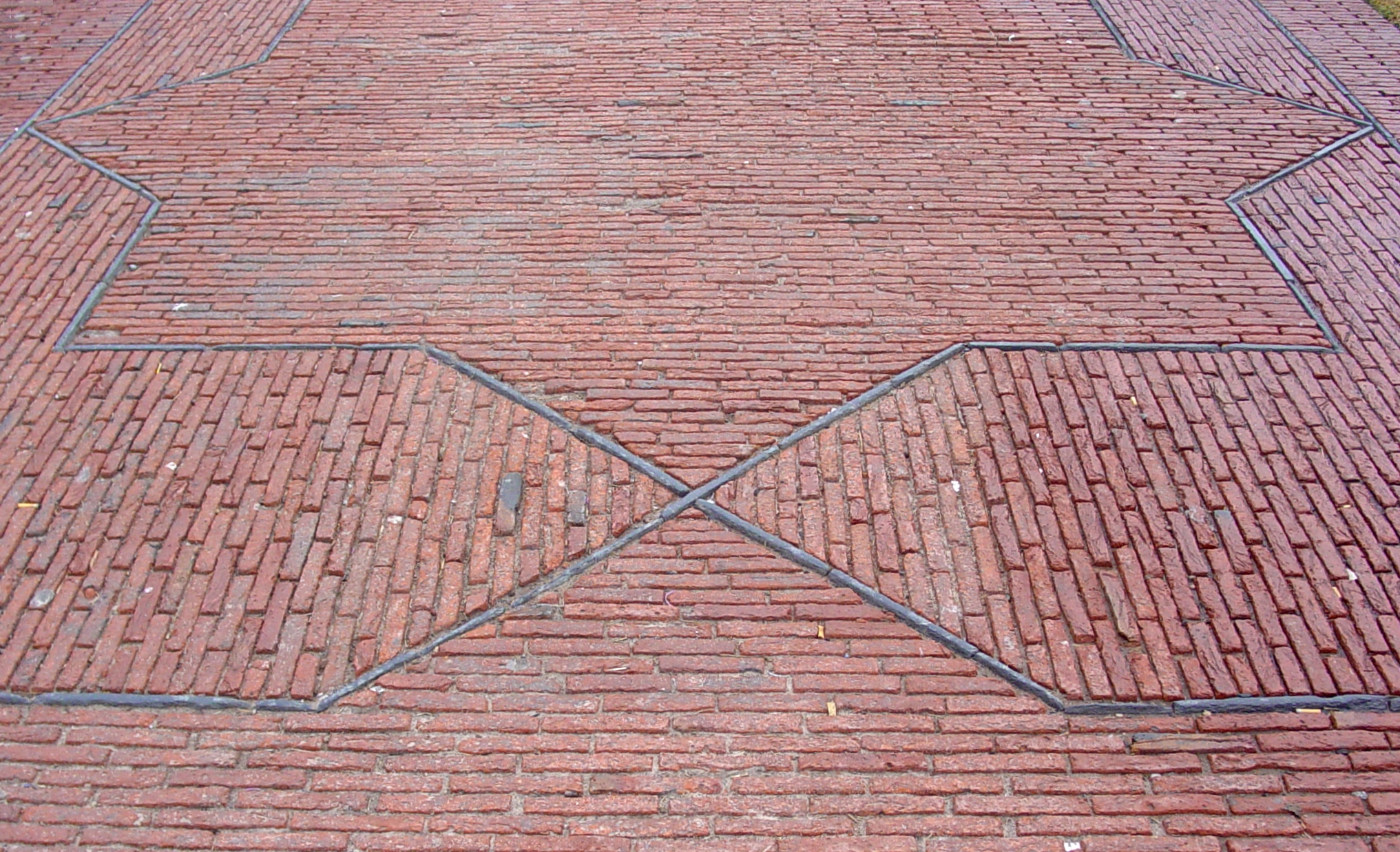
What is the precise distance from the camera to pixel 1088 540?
156 inches

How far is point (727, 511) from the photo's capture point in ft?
13.4

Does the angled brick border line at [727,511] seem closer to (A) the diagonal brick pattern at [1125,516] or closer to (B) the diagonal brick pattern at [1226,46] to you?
(A) the diagonal brick pattern at [1125,516]

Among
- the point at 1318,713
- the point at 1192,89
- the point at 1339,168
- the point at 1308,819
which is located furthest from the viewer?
the point at 1192,89

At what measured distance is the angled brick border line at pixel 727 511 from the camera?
11.4ft

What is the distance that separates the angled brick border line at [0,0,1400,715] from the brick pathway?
0.02 meters

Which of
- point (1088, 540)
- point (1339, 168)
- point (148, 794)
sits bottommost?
point (148, 794)

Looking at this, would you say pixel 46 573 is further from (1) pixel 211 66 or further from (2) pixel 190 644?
(1) pixel 211 66

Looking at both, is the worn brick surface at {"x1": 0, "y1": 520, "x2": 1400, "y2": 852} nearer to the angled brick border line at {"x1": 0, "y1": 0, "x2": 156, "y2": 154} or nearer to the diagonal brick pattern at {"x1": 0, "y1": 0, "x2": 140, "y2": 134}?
the angled brick border line at {"x1": 0, "y1": 0, "x2": 156, "y2": 154}

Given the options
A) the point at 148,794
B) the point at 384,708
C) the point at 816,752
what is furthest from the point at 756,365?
the point at 148,794

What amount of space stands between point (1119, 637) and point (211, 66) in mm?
7134

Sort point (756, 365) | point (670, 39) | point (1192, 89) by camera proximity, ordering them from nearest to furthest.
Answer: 1. point (756, 365)
2. point (1192, 89)
3. point (670, 39)

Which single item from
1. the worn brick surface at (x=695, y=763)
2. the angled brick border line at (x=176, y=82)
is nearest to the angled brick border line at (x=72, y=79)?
the angled brick border line at (x=176, y=82)

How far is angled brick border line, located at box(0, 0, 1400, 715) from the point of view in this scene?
348 centimetres

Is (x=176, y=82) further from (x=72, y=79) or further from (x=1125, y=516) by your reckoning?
(x=1125, y=516)
